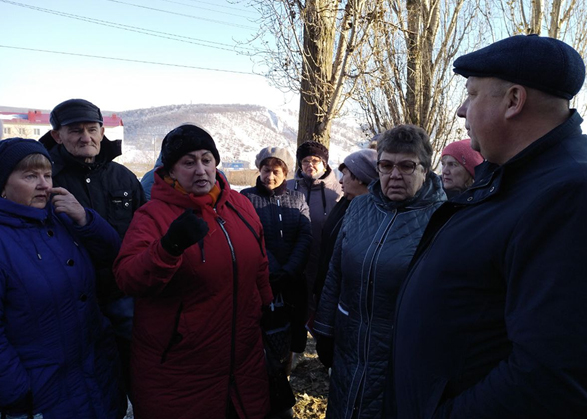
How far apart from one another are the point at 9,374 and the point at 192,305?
0.74 m

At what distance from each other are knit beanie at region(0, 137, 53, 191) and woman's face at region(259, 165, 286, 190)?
170cm

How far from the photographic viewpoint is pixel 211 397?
1.96m

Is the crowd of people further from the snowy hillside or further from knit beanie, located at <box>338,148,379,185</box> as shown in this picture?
the snowy hillside

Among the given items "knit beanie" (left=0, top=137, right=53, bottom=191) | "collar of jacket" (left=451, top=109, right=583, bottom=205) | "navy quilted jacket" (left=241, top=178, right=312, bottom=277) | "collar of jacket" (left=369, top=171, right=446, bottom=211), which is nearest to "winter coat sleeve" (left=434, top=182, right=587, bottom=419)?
"collar of jacket" (left=451, top=109, right=583, bottom=205)

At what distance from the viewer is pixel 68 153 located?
2.39 meters

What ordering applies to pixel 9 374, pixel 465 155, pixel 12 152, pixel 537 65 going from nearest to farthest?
1. pixel 537 65
2. pixel 9 374
3. pixel 12 152
4. pixel 465 155

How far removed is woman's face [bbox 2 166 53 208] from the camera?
69.3 inches

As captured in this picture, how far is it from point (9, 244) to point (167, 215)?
660mm

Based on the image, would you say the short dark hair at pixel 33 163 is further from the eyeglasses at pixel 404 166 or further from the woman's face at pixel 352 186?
the woman's face at pixel 352 186

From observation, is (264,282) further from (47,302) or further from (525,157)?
(525,157)

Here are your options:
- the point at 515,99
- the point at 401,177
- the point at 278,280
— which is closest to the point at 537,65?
the point at 515,99

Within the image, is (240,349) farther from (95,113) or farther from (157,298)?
(95,113)

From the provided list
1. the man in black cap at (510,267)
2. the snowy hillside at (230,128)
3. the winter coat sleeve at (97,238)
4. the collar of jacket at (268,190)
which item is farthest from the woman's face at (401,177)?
the snowy hillside at (230,128)

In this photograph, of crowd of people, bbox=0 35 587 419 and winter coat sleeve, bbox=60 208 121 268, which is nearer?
crowd of people, bbox=0 35 587 419
